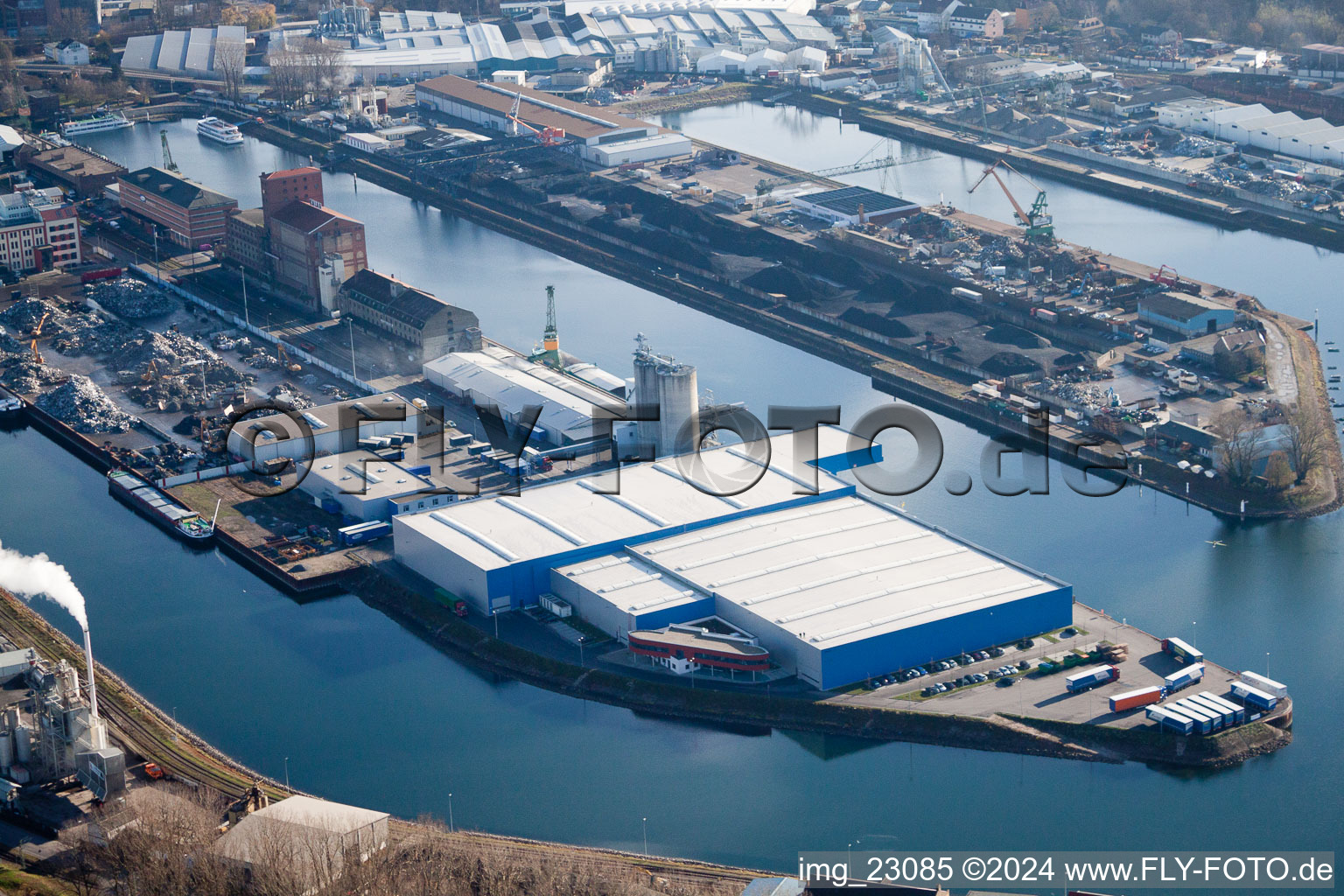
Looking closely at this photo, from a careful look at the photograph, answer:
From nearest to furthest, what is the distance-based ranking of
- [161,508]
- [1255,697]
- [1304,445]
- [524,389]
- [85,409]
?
[1255,697], [161,508], [1304,445], [524,389], [85,409]

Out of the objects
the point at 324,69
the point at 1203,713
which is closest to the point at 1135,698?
the point at 1203,713

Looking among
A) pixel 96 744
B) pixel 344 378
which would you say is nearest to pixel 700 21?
pixel 344 378

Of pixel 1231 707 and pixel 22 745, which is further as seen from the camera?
pixel 1231 707

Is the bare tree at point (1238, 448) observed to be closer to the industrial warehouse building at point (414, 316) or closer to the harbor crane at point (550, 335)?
the harbor crane at point (550, 335)

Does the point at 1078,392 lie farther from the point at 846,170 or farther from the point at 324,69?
the point at 324,69

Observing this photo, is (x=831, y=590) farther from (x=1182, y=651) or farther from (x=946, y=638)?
(x=1182, y=651)

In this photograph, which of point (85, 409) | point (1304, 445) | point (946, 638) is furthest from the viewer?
point (85, 409)

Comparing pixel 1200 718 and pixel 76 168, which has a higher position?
pixel 76 168

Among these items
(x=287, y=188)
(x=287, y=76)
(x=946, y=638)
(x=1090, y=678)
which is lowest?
(x=1090, y=678)

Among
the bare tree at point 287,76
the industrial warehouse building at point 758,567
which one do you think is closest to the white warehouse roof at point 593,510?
the industrial warehouse building at point 758,567
